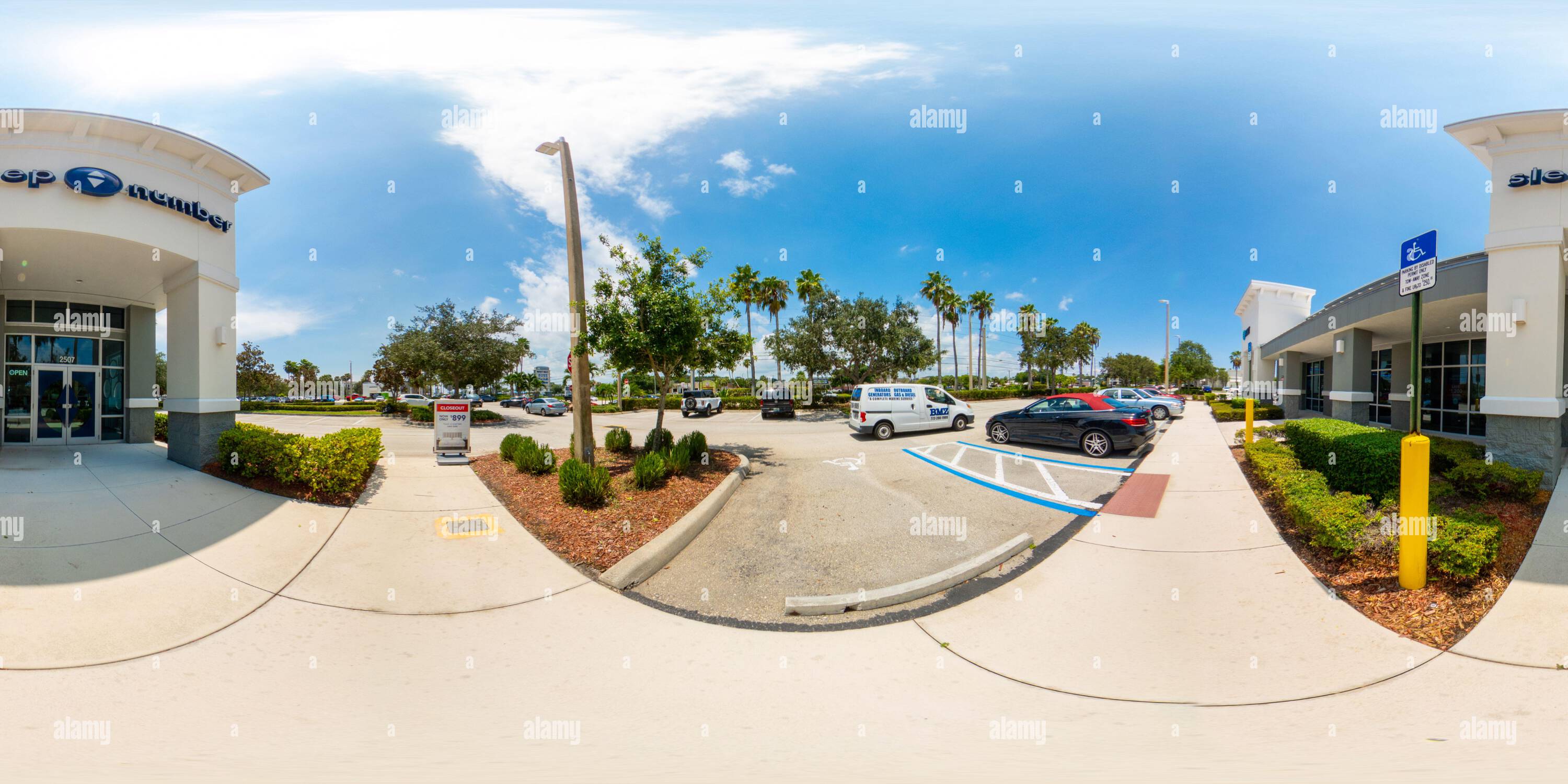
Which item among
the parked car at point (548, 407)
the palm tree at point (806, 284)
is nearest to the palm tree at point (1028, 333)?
the palm tree at point (806, 284)

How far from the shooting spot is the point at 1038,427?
13328mm

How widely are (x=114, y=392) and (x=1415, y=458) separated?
2145 cm

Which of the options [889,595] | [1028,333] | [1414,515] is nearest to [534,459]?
[889,595]

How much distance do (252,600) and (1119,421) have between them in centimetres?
1431

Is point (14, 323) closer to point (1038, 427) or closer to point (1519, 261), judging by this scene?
point (1038, 427)

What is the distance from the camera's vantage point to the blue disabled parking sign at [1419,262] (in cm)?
530

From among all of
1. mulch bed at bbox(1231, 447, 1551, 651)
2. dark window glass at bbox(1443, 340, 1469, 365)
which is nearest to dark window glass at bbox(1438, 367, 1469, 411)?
dark window glass at bbox(1443, 340, 1469, 365)

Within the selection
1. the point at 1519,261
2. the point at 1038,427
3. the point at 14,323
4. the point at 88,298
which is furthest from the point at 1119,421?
the point at 14,323

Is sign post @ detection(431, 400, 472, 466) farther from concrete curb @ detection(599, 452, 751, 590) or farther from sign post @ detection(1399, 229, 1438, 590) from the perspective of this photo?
sign post @ detection(1399, 229, 1438, 590)

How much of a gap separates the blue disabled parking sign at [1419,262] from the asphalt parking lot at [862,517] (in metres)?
4.09

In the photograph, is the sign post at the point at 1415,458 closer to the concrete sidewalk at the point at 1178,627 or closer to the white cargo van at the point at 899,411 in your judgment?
the concrete sidewalk at the point at 1178,627

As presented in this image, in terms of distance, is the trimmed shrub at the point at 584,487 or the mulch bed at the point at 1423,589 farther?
the trimmed shrub at the point at 584,487

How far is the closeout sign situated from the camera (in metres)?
7.67

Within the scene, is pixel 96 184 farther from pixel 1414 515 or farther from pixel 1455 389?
pixel 1455 389
